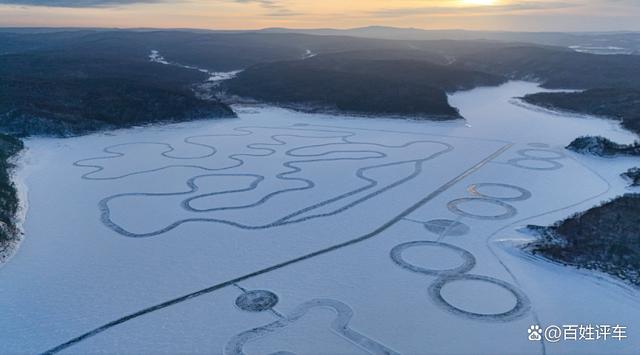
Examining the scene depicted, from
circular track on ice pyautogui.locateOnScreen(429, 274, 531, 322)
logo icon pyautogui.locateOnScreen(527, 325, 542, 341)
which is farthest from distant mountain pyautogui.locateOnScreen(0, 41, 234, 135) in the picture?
logo icon pyautogui.locateOnScreen(527, 325, 542, 341)

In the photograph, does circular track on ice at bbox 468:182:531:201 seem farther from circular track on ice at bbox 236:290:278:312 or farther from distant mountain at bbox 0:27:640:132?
distant mountain at bbox 0:27:640:132

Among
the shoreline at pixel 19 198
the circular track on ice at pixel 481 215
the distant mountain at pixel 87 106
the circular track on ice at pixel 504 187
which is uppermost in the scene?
the distant mountain at pixel 87 106

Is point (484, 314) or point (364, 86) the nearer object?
point (484, 314)

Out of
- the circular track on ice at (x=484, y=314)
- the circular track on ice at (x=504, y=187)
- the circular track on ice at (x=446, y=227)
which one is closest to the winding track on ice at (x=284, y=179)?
the circular track on ice at (x=504, y=187)

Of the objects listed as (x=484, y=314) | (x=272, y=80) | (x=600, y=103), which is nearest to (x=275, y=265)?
(x=484, y=314)

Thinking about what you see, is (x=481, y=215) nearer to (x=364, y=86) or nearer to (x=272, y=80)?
(x=364, y=86)

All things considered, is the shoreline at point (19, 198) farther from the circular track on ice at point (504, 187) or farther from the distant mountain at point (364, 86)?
the distant mountain at point (364, 86)
